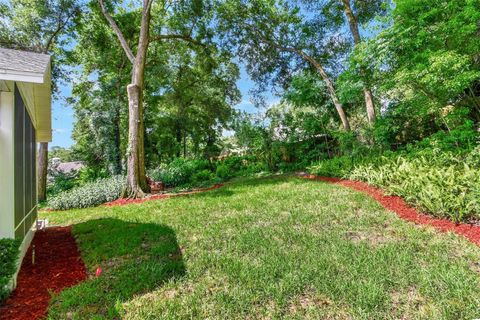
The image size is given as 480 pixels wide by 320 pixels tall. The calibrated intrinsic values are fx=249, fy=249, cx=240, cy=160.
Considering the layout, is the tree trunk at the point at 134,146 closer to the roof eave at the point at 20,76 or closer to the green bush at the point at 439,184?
the roof eave at the point at 20,76

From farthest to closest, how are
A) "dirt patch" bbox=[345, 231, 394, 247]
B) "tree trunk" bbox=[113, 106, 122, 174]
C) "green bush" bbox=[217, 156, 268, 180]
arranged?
1. "tree trunk" bbox=[113, 106, 122, 174]
2. "green bush" bbox=[217, 156, 268, 180]
3. "dirt patch" bbox=[345, 231, 394, 247]

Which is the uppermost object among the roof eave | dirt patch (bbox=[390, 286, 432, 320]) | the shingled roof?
the shingled roof

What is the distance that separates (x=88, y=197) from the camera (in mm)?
8711

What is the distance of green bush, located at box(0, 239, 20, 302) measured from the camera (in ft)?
8.28

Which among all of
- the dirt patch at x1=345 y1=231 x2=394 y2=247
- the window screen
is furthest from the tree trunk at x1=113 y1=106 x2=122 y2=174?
the dirt patch at x1=345 y1=231 x2=394 y2=247

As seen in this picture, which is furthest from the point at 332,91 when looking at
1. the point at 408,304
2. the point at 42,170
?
the point at 42,170

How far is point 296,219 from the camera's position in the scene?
15.5 ft

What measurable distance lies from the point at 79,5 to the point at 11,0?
2.74m

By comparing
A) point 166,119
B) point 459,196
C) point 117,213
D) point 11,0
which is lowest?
point 117,213

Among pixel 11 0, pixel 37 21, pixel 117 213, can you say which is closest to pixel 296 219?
pixel 117 213

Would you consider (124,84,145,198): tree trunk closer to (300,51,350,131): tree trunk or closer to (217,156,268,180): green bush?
(217,156,268,180): green bush

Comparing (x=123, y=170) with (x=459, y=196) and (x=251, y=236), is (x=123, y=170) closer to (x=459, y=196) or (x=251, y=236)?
(x=251, y=236)

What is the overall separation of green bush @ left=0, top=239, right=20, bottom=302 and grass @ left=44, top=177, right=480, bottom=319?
1.74ft

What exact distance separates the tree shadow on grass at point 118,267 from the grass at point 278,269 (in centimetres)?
1
